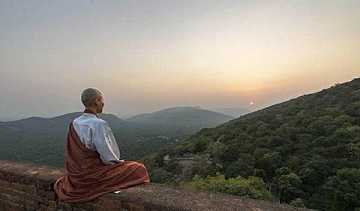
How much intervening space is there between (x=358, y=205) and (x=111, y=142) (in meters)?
8.13

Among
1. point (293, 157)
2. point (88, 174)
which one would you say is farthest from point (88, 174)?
point (293, 157)

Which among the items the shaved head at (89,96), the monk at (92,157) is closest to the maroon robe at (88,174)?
the monk at (92,157)

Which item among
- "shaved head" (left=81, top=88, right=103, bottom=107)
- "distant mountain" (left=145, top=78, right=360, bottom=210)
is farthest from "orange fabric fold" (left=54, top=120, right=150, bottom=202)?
"distant mountain" (left=145, top=78, right=360, bottom=210)

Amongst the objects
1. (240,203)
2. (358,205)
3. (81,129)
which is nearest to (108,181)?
(81,129)

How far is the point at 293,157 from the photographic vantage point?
1205 centimetres

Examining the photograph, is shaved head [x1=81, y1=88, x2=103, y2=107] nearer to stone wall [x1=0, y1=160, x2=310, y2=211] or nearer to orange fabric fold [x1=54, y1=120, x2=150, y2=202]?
orange fabric fold [x1=54, y1=120, x2=150, y2=202]

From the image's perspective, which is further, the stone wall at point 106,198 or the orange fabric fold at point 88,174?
the orange fabric fold at point 88,174

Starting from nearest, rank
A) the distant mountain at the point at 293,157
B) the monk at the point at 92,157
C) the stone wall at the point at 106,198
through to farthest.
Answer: the stone wall at the point at 106,198 < the monk at the point at 92,157 < the distant mountain at the point at 293,157

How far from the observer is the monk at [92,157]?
2693mm

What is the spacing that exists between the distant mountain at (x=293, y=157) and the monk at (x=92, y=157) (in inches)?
264

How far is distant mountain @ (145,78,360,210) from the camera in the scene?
9.52 metres

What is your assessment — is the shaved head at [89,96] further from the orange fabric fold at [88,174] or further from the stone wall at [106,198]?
the stone wall at [106,198]

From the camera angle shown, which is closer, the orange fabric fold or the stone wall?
the stone wall

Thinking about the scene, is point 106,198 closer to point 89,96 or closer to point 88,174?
point 88,174
